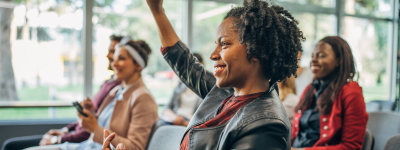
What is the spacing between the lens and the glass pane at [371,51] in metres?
5.78

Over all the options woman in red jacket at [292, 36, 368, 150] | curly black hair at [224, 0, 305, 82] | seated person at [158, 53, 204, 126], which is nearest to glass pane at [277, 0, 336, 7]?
seated person at [158, 53, 204, 126]

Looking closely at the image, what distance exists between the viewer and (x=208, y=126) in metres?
0.91

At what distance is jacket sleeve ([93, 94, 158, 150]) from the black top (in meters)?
0.98

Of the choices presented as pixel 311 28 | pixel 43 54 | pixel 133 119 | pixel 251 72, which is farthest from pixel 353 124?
pixel 311 28

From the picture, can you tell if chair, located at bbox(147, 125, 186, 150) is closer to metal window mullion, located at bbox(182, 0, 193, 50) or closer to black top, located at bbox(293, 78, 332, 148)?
black top, located at bbox(293, 78, 332, 148)

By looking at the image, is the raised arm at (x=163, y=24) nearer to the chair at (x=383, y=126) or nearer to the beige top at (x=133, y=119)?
the beige top at (x=133, y=119)

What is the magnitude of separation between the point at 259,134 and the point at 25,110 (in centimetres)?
415

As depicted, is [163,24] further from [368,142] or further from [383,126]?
[383,126]

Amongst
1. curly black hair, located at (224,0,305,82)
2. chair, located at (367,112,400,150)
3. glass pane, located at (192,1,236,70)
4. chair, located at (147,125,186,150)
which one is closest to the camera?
curly black hair, located at (224,0,305,82)

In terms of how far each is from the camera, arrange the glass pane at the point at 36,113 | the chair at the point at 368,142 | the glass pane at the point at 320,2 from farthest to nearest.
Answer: the glass pane at the point at 320,2 → the glass pane at the point at 36,113 → the chair at the point at 368,142

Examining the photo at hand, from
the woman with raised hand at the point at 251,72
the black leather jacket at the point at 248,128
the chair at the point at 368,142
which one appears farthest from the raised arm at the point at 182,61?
the chair at the point at 368,142

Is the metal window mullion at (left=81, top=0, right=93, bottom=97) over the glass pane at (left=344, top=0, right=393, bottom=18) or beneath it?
beneath

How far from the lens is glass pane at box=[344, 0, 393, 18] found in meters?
5.68

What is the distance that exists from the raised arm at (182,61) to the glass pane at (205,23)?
11.2 ft
